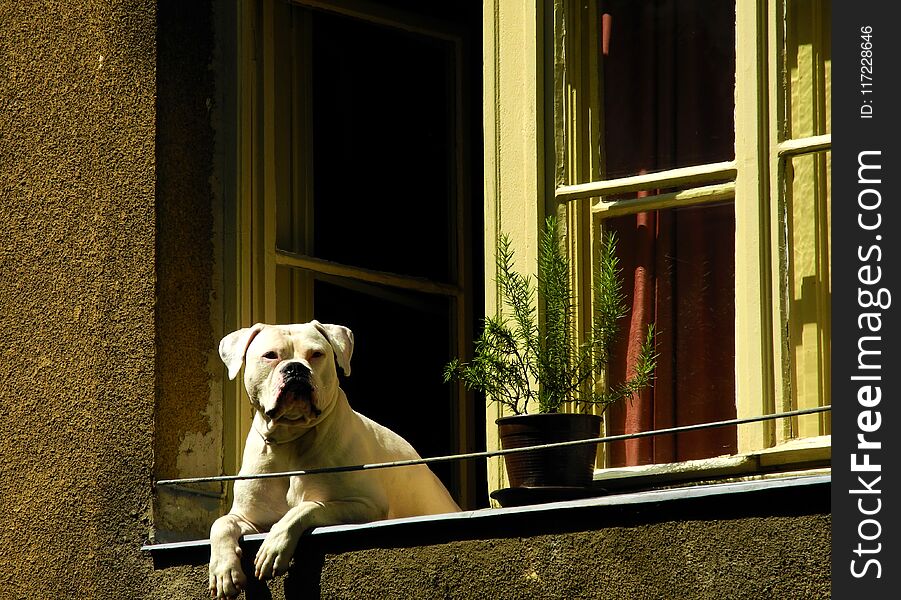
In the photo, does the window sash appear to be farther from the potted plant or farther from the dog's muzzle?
the dog's muzzle

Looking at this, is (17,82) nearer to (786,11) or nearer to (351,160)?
(351,160)

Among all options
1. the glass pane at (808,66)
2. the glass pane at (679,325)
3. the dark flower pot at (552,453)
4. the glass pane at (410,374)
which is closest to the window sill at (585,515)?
the dark flower pot at (552,453)

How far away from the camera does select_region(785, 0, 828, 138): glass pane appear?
574 cm

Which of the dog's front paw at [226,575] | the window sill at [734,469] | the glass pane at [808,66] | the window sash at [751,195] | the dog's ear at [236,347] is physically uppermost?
the glass pane at [808,66]

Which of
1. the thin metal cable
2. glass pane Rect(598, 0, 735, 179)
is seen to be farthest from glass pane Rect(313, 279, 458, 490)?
Answer: glass pane Rect(598, 0, 735, 179)

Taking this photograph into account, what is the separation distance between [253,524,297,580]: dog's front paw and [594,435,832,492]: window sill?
0.93 meters

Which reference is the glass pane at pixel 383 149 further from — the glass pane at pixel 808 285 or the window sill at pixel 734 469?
the glass pane at pixel 808 285

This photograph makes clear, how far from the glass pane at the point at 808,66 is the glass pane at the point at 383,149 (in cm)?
208

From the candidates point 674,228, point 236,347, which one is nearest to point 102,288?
point 236,347

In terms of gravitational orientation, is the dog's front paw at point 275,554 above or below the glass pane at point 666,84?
below

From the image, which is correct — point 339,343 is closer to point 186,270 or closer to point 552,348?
point 552,348

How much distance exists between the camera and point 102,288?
6645mm

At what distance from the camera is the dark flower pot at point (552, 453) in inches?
219

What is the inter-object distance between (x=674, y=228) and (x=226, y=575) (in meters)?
1.70
